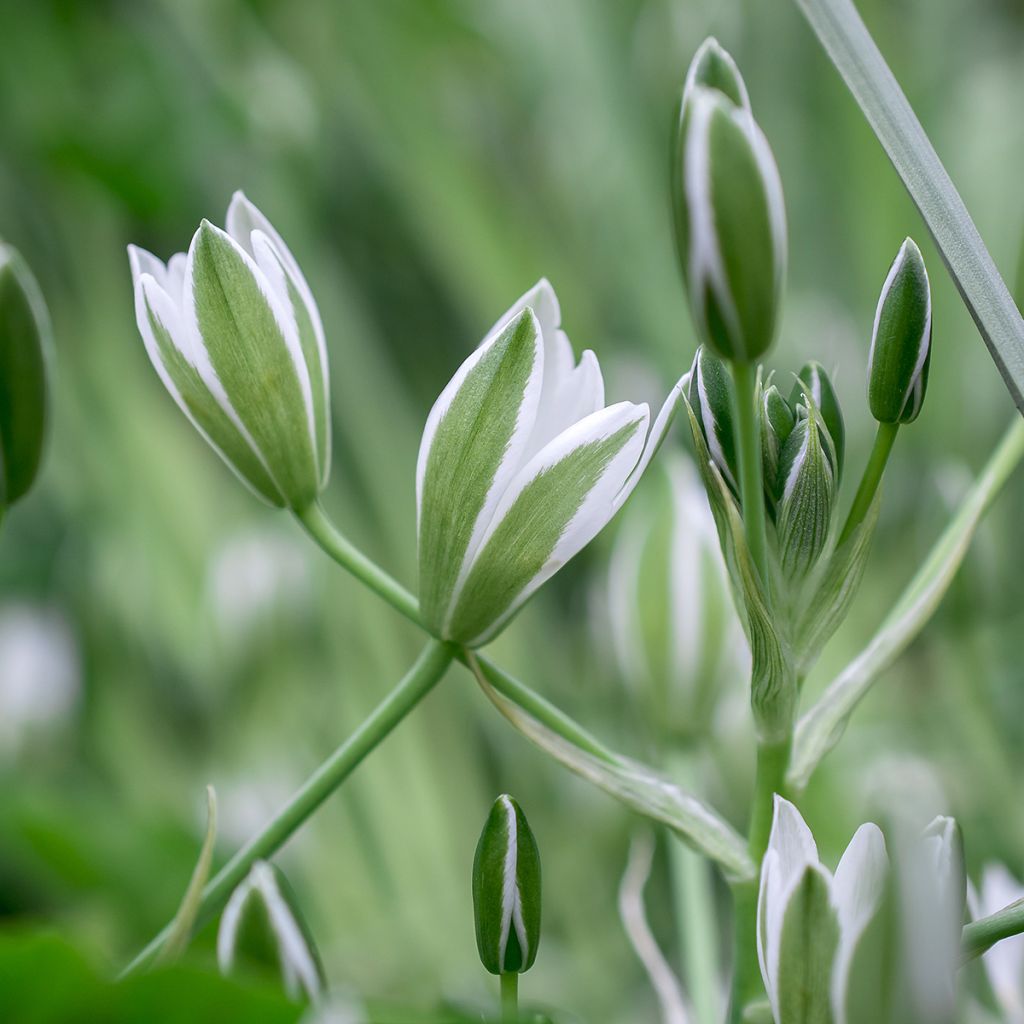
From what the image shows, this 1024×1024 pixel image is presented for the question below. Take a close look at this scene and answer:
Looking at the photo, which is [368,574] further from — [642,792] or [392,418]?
[392,418]

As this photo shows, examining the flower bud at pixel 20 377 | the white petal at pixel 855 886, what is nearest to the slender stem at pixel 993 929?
the white petal at pixel 855 886

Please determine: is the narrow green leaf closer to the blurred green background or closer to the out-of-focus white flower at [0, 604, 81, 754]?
the blurred green background

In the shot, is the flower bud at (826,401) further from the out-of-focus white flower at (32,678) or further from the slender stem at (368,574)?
the out-of-focus white flower at (32,678)

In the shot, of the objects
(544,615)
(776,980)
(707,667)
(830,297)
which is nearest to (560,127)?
(830,297)

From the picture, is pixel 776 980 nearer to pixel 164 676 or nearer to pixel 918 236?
pixel 164 676

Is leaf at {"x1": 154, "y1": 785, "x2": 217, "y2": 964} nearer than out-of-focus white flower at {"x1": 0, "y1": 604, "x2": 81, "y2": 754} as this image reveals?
Yes

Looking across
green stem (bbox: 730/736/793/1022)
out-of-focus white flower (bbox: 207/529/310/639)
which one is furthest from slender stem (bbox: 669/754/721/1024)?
out-of-focus white flower (bbox: 207/529/310/639)
